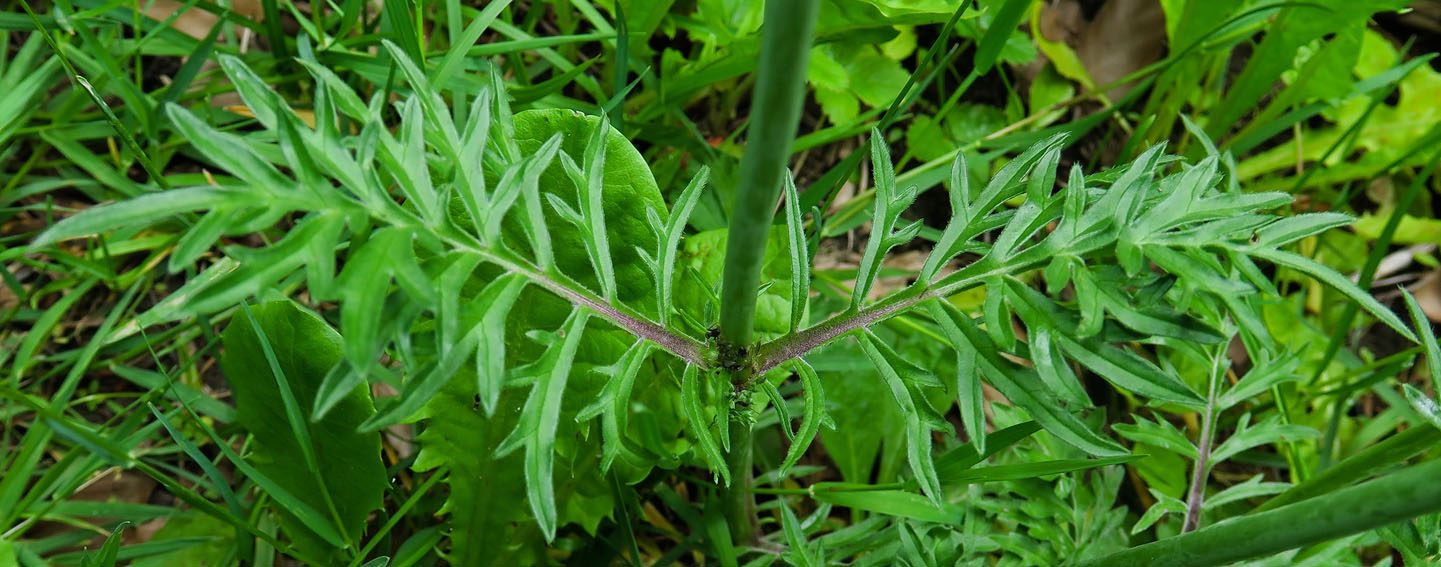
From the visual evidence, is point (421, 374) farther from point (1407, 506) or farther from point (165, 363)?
point (165, 363)

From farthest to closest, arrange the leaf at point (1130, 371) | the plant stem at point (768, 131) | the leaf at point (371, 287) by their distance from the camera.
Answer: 1. the leaf at point (1130, 371)
2. the leaf at point (371, 287)
3. the plant stem at point (768, 131)

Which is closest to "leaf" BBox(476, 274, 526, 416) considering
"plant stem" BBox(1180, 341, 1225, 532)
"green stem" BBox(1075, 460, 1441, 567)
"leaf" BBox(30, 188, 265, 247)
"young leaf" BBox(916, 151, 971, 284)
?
"leaf" BBox(30, 188, 265, 247)

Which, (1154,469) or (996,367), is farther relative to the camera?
(1154,469)

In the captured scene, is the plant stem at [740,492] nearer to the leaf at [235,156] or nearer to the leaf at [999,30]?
the leaf at [235,156]

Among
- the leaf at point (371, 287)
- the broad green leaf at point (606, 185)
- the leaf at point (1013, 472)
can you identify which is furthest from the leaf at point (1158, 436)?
the leaf at point (371, 287)

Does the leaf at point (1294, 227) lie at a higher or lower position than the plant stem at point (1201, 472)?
higher

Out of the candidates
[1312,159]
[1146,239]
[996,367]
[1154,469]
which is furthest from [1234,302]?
[1312,159]
